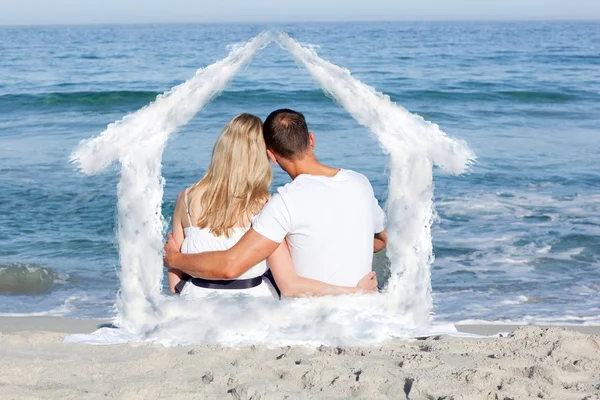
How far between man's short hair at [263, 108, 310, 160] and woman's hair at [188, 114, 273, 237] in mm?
134

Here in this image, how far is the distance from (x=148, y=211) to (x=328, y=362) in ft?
3.92

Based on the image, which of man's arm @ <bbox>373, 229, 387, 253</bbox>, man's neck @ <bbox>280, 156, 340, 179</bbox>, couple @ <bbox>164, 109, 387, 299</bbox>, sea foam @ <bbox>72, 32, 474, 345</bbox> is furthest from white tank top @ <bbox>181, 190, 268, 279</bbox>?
man's arm @ <bbox>373, 229, 387, 253</bbox>

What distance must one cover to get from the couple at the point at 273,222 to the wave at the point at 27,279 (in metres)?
2.78

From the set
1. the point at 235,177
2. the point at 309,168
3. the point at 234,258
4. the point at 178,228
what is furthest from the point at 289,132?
the point at 178,228

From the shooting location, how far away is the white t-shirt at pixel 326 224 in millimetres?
3781

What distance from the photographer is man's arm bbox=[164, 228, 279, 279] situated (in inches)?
149

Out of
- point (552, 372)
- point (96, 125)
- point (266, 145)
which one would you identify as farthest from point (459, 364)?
point (96, 125)

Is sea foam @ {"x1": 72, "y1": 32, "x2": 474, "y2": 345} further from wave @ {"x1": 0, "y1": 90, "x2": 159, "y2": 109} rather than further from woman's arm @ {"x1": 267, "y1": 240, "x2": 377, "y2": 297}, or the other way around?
wave @ {"x1": 0, "y1": 90, "x2": 159, "y2": 109}

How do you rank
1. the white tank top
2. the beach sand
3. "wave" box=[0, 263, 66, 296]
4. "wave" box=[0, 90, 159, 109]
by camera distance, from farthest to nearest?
"wave" box=[0, 90, 159, 109] → "wave" box=[0, 263, 66, 296] → the white tank top → the beach sand

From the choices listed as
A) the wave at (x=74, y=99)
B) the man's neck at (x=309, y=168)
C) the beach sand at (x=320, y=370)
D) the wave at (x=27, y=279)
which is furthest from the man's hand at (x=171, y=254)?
the wave at (x=74, y=99)

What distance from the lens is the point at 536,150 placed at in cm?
1284

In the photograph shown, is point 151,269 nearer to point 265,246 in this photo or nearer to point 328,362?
point 265,246

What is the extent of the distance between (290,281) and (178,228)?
2.29 feet

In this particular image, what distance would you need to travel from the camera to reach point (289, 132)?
3.83m
